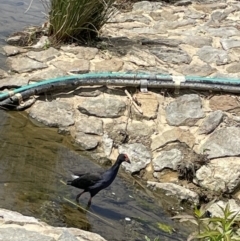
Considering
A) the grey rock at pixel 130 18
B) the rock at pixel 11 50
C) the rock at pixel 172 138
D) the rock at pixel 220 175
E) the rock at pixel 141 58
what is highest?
the rock at pixel 11 50

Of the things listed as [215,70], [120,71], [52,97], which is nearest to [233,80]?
[215,70]

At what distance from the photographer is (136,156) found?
6250 mm

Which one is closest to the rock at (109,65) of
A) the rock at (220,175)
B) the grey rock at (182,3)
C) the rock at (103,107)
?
the rock at (103,107)

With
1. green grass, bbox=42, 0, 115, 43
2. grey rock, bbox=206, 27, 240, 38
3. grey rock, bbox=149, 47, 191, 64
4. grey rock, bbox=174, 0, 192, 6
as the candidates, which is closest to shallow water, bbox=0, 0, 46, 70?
green grass, bbox=42, 0, 115, 43

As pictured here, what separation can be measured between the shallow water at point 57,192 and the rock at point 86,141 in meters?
0.11

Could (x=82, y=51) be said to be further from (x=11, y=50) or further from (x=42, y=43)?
(x=11, y=50)

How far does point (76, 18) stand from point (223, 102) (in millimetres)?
2112

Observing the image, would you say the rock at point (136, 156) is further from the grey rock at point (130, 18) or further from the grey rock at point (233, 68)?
the grey rock at point (130, 18)

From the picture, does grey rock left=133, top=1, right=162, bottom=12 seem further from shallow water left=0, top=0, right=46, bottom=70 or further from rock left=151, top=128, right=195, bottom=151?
rock left=151, top=128, right=195, bottom=151

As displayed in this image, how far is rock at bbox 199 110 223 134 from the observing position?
669 cm

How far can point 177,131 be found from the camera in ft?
21.8

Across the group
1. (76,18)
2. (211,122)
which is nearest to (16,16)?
(76,18)

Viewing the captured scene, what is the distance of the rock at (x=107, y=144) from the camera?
6287 millimetres

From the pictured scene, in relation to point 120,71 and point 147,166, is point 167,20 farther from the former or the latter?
point 147,166
